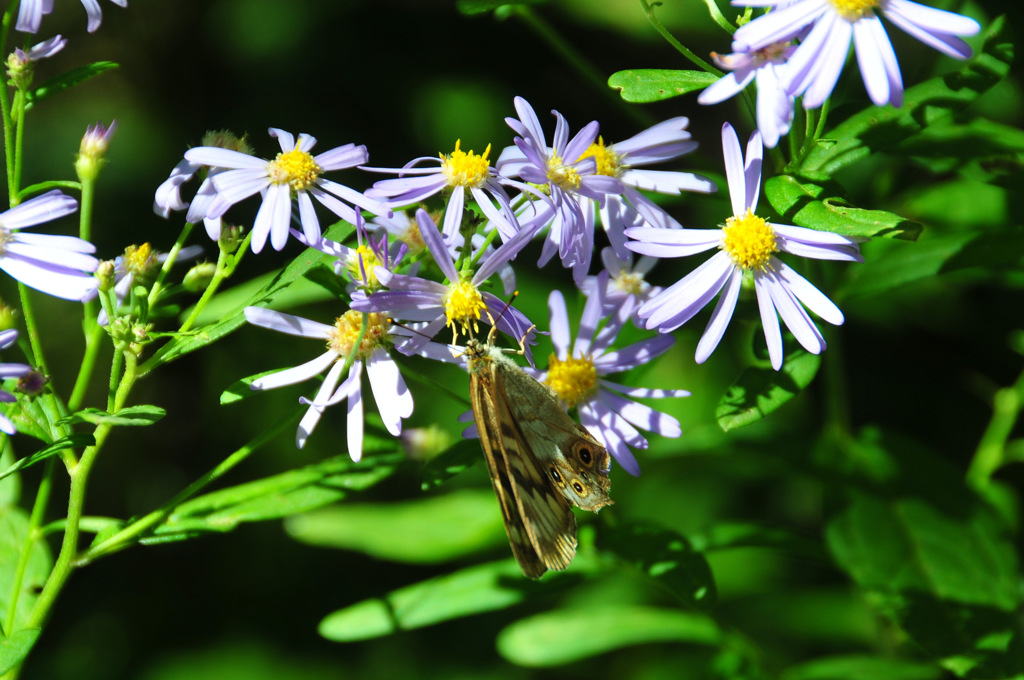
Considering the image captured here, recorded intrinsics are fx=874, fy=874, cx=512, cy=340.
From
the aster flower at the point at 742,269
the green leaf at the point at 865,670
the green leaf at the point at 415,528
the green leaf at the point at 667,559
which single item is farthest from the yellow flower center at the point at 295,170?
the green leaf at the point at 865,670

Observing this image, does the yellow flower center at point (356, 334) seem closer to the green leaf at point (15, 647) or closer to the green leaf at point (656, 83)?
the green leaf at point (656, 83)

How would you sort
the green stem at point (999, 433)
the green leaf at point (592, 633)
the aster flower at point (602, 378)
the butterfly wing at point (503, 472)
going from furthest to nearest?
the green stem at point (999, 433) < the green leaf at point (592, 633) < the aster flower at point (602, 378) < the butterfly wing at point (503, 472)

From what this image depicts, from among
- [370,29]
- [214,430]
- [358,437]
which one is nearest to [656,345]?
[358,437]

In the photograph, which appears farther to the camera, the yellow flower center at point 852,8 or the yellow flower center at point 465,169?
the yellow flower center at point 465,169

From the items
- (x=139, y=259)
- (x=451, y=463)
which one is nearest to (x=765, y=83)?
(x=451, y=463)

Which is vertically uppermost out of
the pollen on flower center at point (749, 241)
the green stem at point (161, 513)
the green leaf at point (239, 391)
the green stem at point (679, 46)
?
the green stem at point (679, 46)

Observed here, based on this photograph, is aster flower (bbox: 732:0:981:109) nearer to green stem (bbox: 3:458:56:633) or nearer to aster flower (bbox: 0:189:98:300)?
aster flower (bbox: 0:189:98:300)

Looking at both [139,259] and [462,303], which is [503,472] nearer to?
[462,303]
